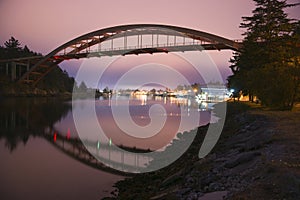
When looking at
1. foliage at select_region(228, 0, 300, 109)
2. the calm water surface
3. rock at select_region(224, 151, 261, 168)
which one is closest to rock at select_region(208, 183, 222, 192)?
rock at select_region(224, 151, 261, 168)

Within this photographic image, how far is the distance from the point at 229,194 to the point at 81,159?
8.27m

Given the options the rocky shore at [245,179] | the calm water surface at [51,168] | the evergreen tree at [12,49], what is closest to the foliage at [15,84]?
the evergreen tree at [12,49]

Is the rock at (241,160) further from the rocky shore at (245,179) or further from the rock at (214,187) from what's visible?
the rock at (214,187)

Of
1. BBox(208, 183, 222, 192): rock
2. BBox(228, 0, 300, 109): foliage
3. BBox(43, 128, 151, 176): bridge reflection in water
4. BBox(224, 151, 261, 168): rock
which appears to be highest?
BBox(228, 0, 300, 109): foliage

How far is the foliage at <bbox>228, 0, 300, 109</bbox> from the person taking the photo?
14578mm

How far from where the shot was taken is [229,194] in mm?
4031

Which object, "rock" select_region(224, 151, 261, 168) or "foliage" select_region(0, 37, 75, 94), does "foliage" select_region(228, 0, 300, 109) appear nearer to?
"rock" select_region(224, 151, 261, 168)

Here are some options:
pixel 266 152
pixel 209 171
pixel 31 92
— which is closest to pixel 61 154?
pixel 209 171

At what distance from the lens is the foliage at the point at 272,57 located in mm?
14578

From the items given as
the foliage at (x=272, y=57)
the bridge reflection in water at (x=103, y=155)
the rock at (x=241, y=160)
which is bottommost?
the bridge reflection in water at (x=103, y=155)

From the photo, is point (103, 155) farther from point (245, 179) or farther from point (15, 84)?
point (15, 84)

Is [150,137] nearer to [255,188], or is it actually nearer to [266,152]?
[266,152]

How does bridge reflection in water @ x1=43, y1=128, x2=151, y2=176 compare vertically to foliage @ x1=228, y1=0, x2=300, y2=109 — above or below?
below

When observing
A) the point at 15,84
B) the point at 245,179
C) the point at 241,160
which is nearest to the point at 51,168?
the point at 241,160
